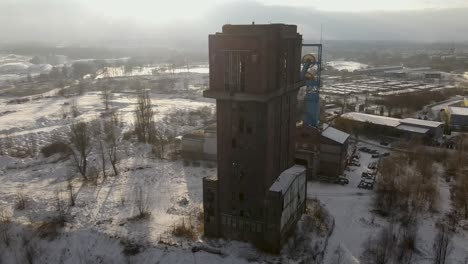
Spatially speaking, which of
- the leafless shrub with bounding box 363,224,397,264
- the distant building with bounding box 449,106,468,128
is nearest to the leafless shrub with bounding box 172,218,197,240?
the leafless shrub with bounding box 363,224,397,264

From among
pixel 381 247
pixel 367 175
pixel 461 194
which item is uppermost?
pixel 461 194

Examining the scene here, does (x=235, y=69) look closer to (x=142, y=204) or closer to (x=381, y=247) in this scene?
(x=142, y=204)

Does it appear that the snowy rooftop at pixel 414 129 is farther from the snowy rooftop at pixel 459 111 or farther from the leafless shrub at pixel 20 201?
the leafless shrub at pixel 20 201

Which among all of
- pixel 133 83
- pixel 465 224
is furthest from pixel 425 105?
pixel 133 83

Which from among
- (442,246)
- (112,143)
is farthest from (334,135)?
(112,143)

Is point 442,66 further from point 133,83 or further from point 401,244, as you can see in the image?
point 401,244

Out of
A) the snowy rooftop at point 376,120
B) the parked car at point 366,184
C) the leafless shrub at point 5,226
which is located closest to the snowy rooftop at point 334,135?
the parked car at point 366,184
